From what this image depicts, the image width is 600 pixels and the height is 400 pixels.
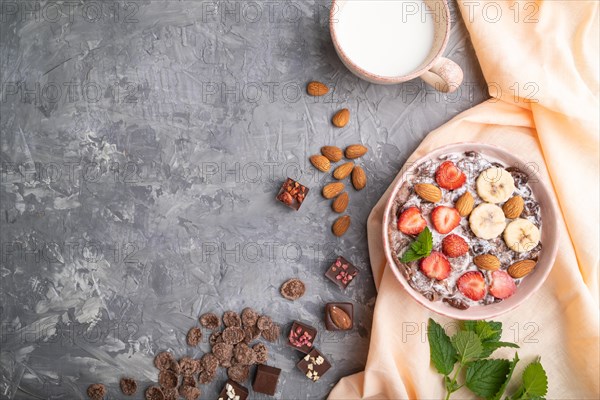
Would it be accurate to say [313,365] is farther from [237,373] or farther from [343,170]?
[343,170]

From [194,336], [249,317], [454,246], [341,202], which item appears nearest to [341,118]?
[341,202]

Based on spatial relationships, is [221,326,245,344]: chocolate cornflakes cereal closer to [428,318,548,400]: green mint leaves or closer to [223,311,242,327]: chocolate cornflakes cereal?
[223,311,242,327]: chocolate cornflakes cereal

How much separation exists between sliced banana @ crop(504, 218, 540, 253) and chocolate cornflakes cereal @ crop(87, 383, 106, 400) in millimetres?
1104

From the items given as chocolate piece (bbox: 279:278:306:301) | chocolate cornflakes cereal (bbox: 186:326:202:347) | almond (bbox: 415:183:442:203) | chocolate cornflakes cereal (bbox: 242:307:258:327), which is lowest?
chocolate cornflakes cereal (bbox: 186:326:202:347)

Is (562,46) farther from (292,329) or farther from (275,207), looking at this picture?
(292,329)

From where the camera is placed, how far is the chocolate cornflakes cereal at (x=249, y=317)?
142cm

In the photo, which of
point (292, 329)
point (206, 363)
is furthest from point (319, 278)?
point (206, 363)

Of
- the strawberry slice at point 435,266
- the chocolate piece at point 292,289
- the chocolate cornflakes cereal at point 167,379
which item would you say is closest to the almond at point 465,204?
the strawberry slice at point 435,266

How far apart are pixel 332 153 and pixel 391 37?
0.32 meters

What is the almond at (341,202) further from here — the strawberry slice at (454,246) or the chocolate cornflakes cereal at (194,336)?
the chocolate cornflakes cereal at (194,336)

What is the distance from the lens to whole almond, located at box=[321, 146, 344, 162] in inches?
56.3

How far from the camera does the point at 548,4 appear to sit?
138 centimetres

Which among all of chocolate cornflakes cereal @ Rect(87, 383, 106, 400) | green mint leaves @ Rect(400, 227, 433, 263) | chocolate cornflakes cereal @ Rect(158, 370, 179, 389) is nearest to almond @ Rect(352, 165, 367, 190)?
green mint leaves @ Rect(400, 227, 433, 263)

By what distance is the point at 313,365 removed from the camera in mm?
1404
